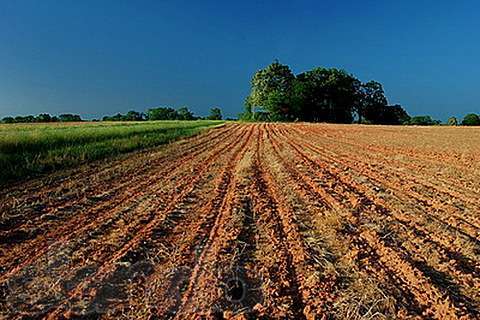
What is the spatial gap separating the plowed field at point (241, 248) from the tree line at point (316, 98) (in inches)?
2290

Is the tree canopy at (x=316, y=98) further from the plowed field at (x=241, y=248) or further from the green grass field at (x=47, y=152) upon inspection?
the plowed field at (x=241, y=248)

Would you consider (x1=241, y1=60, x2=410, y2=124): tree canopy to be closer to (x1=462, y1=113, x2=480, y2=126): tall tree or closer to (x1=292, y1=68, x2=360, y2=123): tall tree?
(x1=292, y1=68, x2=360, y2=123): tall tree

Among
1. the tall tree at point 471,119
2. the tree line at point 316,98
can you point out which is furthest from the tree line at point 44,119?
the tall tree at point 471,119

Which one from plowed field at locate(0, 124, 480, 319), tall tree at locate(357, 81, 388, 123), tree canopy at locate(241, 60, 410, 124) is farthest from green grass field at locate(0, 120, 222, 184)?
tall tree at locate(357, 81, 388, 123)

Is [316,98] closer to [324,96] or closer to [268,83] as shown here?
[324,96]

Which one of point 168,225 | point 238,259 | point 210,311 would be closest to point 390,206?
point 238,259

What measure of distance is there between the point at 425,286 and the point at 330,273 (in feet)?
2.93

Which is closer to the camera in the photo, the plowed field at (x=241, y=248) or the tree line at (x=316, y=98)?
the plowed field at (x=241, y=248)

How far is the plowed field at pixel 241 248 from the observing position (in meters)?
3.12

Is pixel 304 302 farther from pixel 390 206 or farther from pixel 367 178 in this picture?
pixel 367 178

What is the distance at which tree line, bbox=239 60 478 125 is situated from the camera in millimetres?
66000

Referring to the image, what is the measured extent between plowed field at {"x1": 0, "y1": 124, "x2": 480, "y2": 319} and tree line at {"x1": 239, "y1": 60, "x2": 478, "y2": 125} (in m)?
58.2

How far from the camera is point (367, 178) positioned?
854 cm

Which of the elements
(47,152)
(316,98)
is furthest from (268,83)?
(47,152)
